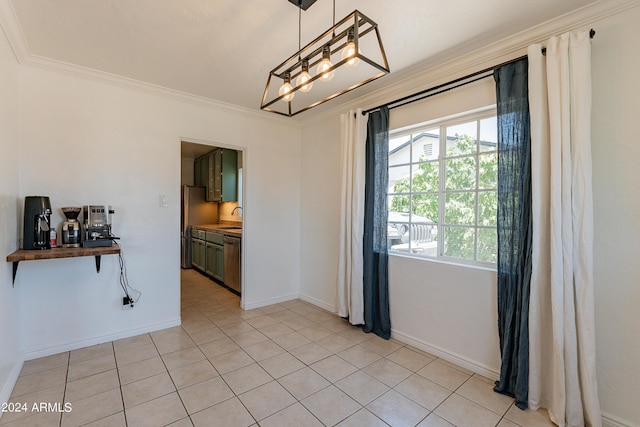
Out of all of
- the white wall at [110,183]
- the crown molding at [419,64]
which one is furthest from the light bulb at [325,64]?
the white wall at [110,183]

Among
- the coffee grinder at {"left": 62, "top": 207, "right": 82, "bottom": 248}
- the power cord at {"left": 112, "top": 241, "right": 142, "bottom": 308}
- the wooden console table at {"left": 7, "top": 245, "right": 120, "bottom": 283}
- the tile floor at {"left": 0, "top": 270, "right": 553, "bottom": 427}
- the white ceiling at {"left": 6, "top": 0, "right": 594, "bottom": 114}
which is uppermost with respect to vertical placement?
the white ceiling at {"left": 6, "top": 0, "right": 594, "bottom": 114}

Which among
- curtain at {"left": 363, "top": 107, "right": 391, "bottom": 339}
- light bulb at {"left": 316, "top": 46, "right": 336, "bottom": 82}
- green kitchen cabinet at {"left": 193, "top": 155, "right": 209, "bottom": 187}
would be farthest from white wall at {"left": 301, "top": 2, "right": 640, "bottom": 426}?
green kitchen cabinet at {"left": 193, "top": 155, "right": 209, "bottom": 187}

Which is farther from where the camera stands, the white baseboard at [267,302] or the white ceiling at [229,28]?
the white baseboard at [267,302]

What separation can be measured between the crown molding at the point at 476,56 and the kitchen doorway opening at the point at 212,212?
105 inches

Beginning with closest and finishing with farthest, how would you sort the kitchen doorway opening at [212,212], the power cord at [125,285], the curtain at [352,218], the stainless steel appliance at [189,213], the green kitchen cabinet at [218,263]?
the power cord at [125,285] → the curtain at [352,218] → the kitchen doorway opening at [212,212] → the green kitchen cabinet at [218,263] → the stainless steel appliance at [189,213]

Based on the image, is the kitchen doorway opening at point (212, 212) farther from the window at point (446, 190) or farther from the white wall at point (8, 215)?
the window at point (446, 190)

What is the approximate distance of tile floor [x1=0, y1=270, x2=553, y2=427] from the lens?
176 cm

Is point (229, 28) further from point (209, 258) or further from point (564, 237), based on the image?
point (209, 258)

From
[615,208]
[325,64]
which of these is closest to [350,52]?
[325,64]

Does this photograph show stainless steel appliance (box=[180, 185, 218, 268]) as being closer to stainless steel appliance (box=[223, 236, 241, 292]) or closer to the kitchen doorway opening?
the kitchen doorway opening

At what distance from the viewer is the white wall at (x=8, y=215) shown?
6.07ft

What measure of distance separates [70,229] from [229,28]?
6.90 ft

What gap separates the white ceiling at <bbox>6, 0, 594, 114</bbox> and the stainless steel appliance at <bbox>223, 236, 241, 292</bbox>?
2335mm

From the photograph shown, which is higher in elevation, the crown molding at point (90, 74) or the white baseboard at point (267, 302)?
the crown molding at point (90, 74)
